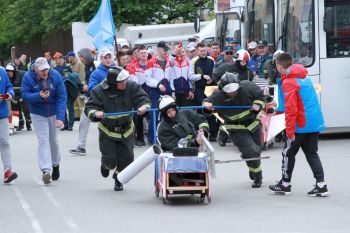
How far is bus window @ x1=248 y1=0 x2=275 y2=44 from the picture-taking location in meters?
20.4

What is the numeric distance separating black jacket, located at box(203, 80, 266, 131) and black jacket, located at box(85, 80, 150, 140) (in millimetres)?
968

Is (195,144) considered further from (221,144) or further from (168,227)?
(221,144)

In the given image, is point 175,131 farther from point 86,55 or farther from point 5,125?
point 86,55

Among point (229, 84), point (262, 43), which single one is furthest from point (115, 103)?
point (262, 43)

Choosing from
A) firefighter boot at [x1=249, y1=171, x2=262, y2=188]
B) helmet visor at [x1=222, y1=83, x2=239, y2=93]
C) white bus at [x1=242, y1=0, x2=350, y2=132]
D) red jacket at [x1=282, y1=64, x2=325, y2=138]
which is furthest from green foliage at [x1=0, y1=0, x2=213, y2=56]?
red jacket at [x1=282, y1=64, x2=325, y2=138]

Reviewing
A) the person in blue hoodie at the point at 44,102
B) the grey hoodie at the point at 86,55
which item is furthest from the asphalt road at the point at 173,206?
the grey hoodie at the point at 86,55

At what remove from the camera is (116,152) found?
1309 centimetres

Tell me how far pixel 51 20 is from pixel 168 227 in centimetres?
3756

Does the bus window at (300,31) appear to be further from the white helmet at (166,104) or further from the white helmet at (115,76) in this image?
the white helmet at (166,104)

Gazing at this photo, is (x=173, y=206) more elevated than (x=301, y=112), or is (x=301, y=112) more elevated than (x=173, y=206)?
(x=301, y=112)

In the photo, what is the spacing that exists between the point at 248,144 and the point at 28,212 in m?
3.19

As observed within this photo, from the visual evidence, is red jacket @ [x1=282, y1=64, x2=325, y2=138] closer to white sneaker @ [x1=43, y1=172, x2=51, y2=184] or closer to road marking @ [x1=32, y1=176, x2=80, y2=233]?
road marking @ [x1=32, y1=176, x2=80, y2=233]

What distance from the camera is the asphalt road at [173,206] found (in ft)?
33.1

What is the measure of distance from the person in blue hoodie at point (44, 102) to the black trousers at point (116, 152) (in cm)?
96
